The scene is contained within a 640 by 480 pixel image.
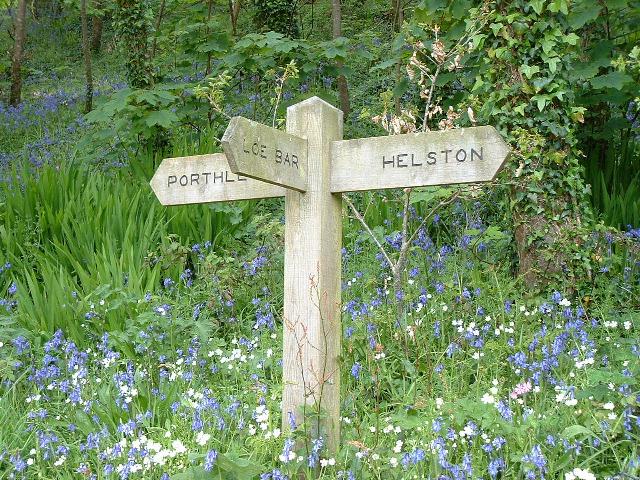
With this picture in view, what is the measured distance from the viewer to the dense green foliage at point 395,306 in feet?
9.39

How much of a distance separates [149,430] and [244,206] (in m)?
2.73

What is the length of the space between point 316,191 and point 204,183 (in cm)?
45

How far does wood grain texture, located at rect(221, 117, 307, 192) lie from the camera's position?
2.57m

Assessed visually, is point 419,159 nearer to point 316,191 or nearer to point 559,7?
point 316,191

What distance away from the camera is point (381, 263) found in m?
Result: 4.90

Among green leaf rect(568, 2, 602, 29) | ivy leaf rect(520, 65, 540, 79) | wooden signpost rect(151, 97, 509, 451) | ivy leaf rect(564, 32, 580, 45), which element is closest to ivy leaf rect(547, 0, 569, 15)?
ivy leaf rect(564, 32, 580, 45)

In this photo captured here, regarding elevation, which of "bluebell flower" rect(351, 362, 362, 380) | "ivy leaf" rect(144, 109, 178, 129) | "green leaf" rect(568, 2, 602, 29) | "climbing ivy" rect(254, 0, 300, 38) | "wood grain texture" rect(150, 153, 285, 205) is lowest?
"bluebell flower" rect(351, 362, 362, 380)

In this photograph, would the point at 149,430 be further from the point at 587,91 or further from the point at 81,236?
the point at 587,91

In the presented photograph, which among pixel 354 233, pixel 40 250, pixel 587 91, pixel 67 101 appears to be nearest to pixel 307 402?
pixel 354 233

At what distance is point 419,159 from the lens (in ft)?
9.05

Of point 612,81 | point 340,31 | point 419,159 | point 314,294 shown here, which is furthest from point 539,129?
point 340,31

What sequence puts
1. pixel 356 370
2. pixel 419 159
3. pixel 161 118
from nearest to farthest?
pixel 419 159, pixel 356 370, pixel 161 118

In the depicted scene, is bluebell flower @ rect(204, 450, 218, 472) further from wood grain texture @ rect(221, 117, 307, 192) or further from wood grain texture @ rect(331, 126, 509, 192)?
wood grain texture @ rect(331, 126, 509, 192)

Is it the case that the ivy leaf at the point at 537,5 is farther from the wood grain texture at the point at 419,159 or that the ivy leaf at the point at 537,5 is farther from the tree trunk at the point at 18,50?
the tree trunk at the point at 18,50
